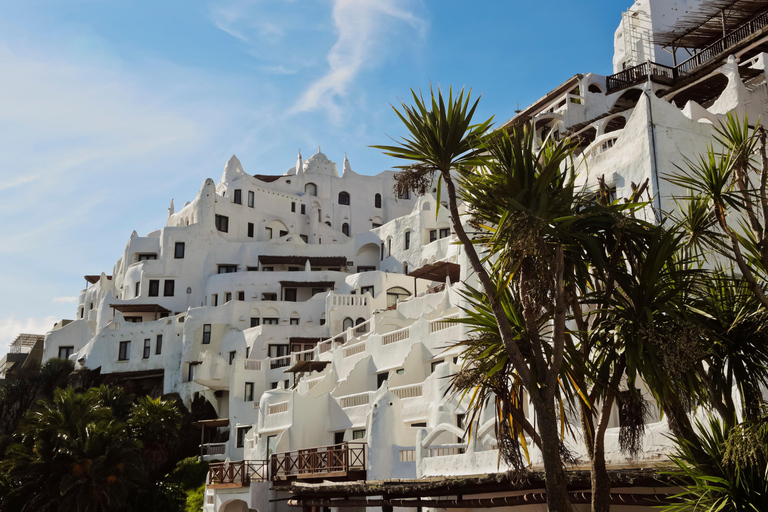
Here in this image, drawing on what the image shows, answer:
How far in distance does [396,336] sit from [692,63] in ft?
75.7

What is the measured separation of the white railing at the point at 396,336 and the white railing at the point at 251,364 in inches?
590

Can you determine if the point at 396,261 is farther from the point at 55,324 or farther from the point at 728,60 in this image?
the point at 55,324

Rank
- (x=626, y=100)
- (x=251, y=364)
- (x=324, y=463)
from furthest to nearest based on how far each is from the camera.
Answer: (x=251, y=364) < (x=626, y=100) < (x=324, y=463)

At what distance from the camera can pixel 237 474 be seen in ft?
99.3

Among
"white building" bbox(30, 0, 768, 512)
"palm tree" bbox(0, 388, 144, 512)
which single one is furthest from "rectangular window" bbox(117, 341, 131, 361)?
"palm tree" bbox(0, 388, 144, 512)

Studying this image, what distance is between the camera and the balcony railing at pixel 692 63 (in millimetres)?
37250

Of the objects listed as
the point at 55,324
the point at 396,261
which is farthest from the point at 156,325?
the point at 55,324

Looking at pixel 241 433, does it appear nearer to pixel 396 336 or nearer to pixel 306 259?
pixel 396 336

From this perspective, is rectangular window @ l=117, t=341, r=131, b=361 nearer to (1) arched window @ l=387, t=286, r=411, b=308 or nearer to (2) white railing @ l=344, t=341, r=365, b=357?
(1) arched window @ l=387, t=286, r=411, b=308

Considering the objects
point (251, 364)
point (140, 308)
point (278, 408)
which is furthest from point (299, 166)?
point (278, 408)

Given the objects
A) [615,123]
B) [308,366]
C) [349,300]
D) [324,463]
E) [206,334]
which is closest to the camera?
[324,463]

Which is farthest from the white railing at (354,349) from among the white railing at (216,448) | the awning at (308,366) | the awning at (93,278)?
the awning at (93,278)

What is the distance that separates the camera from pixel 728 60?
33.1 meters

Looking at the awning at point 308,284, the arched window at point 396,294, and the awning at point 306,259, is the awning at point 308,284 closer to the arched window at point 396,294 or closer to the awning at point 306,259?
the awning at point 306,259
